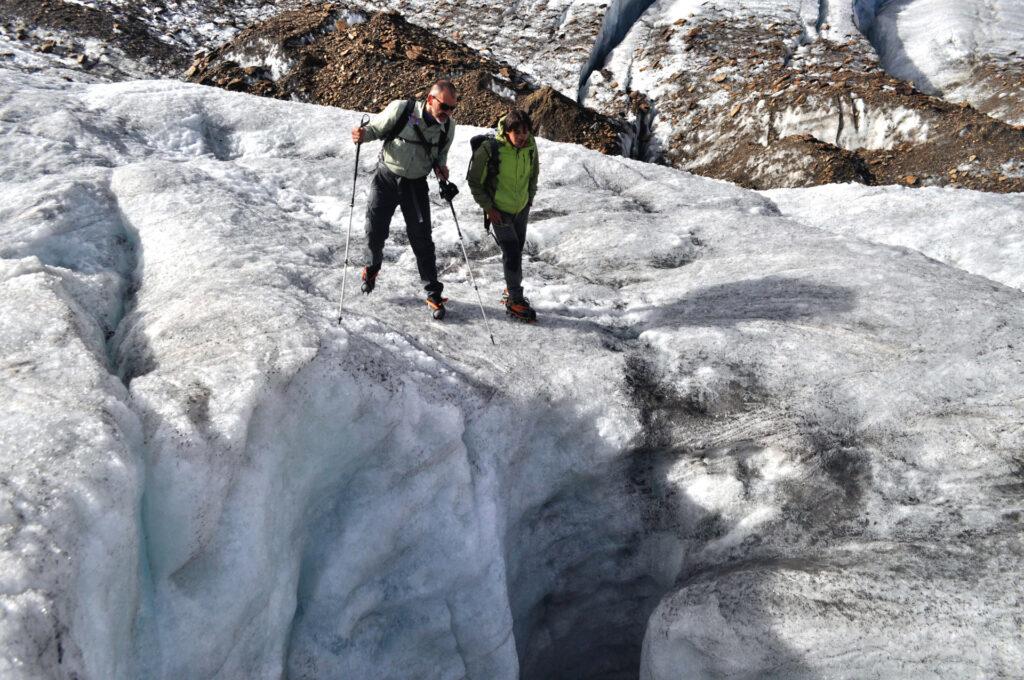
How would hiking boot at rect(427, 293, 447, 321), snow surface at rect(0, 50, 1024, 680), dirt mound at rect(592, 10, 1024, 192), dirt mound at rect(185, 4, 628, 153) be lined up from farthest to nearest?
dirt mound at rect(185, 4, 628, 153)
dirt mound at rect(592, 10, 1024, 192)
hiking boot at rect(427, 293, 447, 321)
snow surface at rect(0, 50, 1024, 680)

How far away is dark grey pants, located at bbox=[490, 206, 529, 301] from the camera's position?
7754mm

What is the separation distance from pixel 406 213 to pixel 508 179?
44.3 inches

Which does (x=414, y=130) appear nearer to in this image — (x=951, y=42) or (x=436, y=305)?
(x=436, y=305)

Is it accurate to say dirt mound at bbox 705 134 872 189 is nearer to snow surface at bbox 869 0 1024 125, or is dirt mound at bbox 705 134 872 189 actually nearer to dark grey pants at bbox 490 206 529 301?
snow surface at bbox 869 0 1024 125

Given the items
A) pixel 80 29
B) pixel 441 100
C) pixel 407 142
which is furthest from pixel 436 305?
pixel 80 29

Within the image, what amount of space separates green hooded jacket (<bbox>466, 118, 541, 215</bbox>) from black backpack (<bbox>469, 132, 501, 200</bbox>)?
0.05ft

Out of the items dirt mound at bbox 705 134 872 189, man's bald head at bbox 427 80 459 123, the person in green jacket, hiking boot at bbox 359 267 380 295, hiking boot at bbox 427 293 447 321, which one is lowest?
dirt mound at bbox 705 134 872 189

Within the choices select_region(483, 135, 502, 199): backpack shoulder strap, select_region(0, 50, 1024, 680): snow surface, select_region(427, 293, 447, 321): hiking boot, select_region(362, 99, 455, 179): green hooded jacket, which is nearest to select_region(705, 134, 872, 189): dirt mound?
select_region(0, 50, 1024, 680): snow surface

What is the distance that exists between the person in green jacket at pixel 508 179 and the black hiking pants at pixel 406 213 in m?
0.59

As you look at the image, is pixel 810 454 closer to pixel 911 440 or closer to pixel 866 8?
pixel 911 440

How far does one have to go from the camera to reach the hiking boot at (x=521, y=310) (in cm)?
821

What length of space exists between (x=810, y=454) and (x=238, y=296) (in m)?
5.53

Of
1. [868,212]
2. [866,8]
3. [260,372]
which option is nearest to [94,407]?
[260,372]

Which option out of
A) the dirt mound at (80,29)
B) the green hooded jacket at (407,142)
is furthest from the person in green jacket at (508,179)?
the dirt mound at (80,29)
